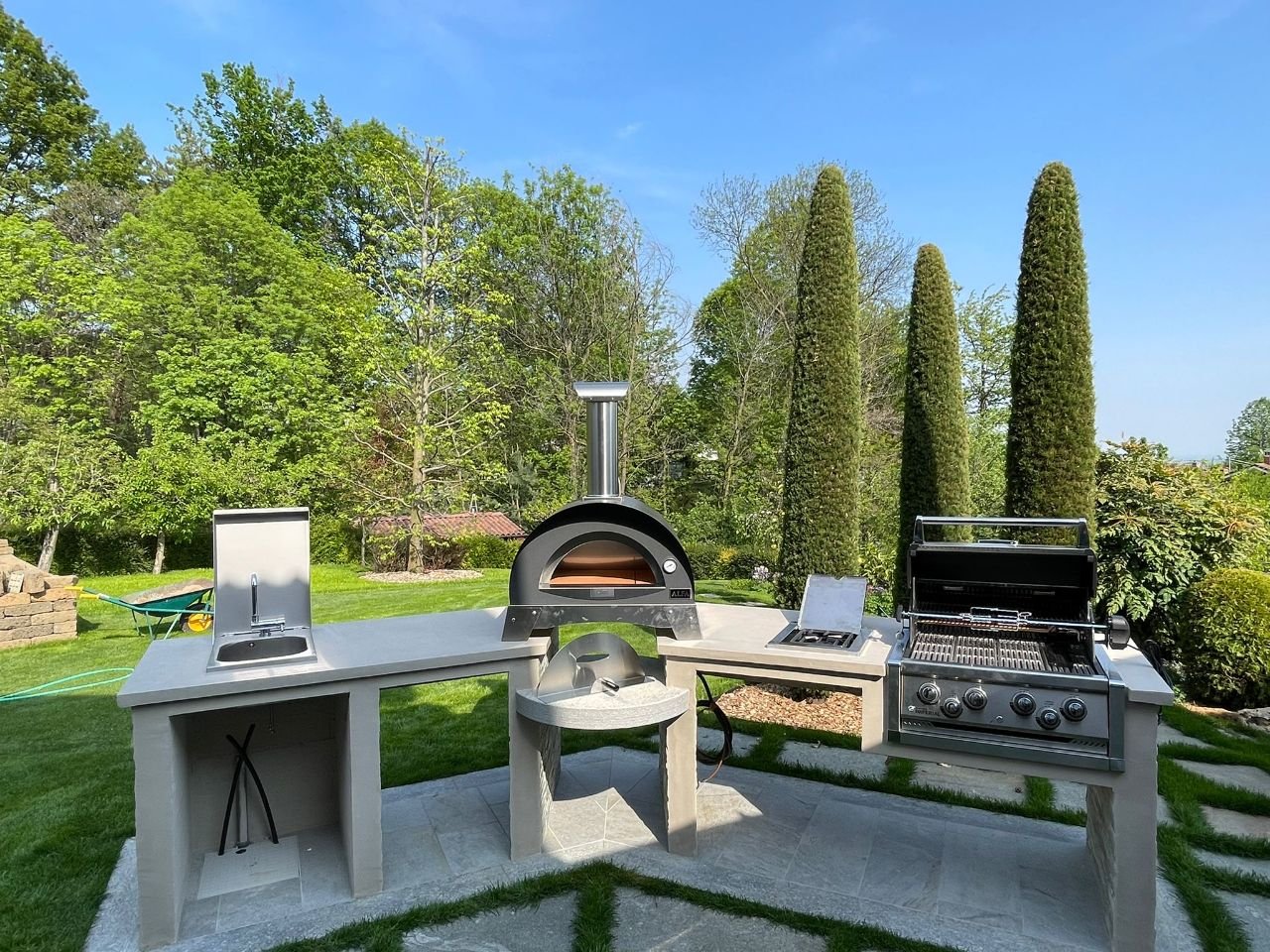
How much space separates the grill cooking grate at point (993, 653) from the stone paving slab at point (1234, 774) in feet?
8.16

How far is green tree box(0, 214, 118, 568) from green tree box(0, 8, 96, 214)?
2.83 m

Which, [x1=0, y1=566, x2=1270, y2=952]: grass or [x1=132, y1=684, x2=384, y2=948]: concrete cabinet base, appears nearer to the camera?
[x1=132, y1=684, x2=384, y2=948]: concrete cabinet base

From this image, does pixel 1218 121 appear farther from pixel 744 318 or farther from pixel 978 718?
pixel 744 318

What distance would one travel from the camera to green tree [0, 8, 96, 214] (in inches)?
619

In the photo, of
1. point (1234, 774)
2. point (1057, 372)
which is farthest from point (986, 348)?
point (1234, 774)

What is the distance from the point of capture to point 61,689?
19.0 feet

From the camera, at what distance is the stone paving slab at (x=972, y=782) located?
3.79 metres

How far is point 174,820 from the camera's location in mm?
2471

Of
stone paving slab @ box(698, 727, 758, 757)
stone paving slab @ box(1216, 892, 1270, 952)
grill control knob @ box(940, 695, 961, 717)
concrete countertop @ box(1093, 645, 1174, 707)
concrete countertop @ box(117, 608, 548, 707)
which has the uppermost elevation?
concrete countertop @ box(1093, 645, 1174, 707)

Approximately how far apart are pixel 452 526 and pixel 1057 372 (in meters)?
11.7

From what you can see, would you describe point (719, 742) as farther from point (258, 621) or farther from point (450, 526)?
point (450, 526)

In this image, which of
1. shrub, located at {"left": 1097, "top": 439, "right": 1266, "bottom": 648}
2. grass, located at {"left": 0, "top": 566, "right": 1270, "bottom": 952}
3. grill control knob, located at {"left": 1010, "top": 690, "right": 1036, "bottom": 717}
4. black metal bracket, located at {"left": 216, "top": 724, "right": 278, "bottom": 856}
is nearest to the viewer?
grill control knob, located at {"left": 1010, "top": 690, "right": 1036, "bottom": 717}

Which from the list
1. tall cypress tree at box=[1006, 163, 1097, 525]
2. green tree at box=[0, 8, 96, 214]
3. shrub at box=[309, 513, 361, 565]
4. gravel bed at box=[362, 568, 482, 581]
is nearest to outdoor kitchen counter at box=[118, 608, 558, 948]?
tall cypress tree at box=[1006, 163, 1097, 525]

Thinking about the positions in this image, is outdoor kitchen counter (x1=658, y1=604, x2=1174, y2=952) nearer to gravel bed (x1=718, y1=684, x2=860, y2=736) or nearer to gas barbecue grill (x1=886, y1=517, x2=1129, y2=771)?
gas barbecue grill (x1=886, y1=517, x2=1129, y2=771)
